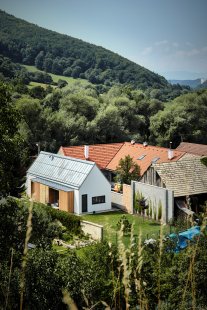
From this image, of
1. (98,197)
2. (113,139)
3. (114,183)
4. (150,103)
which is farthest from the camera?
(150,103)

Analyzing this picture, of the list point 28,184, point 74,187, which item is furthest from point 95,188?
point 28,184

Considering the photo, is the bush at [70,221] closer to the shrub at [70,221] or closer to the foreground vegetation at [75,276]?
the shrub at [70,221]

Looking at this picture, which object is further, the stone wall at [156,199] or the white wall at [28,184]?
the white wall at [28,184]

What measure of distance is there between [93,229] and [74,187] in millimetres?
7932

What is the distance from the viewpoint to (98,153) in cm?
4834

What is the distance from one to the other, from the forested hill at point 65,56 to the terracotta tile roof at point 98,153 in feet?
355

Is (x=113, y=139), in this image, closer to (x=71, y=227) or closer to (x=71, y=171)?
(x=71, y=171)

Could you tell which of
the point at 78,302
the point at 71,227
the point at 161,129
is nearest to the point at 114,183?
the point at 71,227

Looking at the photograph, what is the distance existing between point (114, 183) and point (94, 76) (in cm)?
12219

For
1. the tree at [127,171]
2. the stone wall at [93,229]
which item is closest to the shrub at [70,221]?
Result: the stone wall at [93,229]

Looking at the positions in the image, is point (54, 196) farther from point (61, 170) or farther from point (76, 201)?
point (76, 201)

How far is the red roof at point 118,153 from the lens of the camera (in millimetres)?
43969

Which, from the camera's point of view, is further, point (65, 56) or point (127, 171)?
point (65, 56)

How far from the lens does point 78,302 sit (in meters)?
14.0
